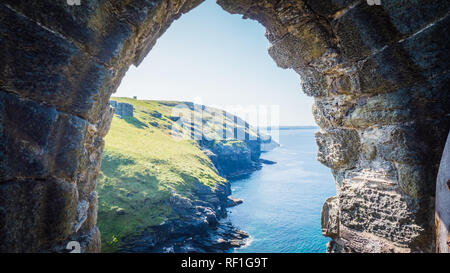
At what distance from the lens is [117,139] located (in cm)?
3366

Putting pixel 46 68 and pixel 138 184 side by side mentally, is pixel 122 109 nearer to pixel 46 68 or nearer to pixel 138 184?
pixel 138 184

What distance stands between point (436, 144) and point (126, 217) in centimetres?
2092

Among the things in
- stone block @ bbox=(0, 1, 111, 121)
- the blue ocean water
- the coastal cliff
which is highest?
stone block @ bbox=(0, 1, 111, 121)

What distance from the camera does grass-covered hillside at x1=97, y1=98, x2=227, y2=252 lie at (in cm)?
1835

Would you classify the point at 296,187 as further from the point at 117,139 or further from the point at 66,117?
the point at 66,117

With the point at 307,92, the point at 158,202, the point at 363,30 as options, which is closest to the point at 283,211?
the point at 158,202

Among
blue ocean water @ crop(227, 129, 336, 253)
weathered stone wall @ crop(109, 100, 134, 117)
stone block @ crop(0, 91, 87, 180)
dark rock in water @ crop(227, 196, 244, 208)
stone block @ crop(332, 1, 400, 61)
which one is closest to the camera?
stone block @ crop(0, 91, 87, 180)

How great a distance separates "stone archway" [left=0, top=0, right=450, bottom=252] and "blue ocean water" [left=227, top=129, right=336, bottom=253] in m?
22.3

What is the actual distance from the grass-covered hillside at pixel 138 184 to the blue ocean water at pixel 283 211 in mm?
7046

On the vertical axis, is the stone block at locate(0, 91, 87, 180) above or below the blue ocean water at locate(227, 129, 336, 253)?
above

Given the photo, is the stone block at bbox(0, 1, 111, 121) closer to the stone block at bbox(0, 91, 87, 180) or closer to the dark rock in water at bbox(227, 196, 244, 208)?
the stone block at bbox(0, 91, 87, 180)

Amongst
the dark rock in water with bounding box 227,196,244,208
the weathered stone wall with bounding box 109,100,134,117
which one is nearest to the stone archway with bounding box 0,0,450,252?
the dark rock in water with bounding box 227,196,244,208

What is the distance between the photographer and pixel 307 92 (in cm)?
337
